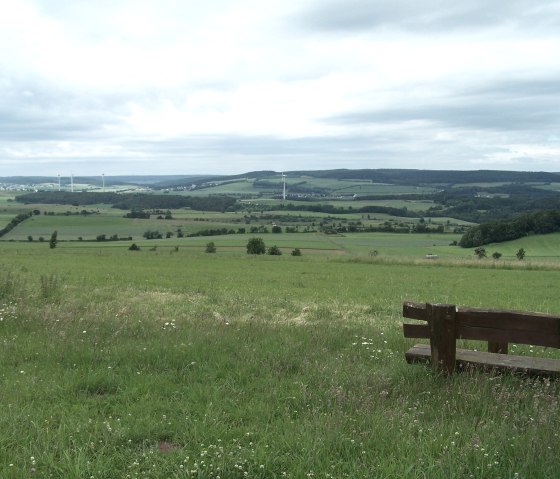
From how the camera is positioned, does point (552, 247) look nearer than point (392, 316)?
No

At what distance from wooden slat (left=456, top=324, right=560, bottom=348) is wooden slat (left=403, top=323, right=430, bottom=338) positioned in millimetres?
431

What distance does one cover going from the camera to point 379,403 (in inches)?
223

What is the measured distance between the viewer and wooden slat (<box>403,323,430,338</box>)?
6768mm

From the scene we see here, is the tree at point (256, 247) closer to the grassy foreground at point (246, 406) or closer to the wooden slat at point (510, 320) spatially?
the grassy foreground at point (246, 406)

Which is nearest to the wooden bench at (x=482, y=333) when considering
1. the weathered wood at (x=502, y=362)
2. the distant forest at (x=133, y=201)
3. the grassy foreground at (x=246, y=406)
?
the weathered wood at (x=502, y=362)

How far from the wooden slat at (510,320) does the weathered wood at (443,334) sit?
14cm

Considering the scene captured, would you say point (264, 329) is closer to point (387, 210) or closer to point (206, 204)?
point (387, 210)

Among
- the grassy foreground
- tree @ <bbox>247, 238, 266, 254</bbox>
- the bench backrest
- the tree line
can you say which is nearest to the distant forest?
the tree line

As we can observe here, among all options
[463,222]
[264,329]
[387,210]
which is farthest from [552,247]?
[264,329]

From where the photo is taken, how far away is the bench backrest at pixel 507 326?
19.6 ft

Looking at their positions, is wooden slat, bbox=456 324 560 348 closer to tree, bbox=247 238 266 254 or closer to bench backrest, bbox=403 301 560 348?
bench backrest, bbox=403 301 560 348

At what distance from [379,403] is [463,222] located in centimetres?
11987

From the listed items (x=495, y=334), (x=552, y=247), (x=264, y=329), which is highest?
(x=495, y=334)

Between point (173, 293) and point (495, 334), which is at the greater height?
point (495, 334)
